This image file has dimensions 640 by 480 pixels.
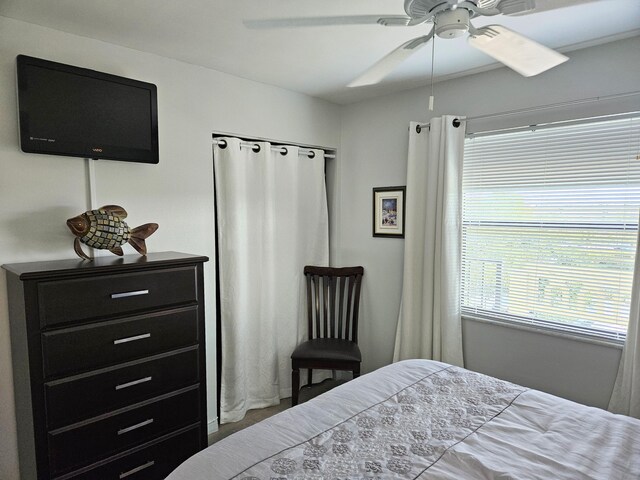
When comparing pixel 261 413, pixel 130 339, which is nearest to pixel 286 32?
pixel 130 339

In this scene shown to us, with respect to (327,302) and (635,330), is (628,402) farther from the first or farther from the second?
(327,302)

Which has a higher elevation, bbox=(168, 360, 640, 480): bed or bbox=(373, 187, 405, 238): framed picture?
bbox=(373, 187, 405, 238): framed picture

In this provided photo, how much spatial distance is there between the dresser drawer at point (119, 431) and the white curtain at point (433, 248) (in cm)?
171

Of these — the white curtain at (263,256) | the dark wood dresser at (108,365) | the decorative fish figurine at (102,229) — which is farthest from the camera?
the white curtain at (263,256)

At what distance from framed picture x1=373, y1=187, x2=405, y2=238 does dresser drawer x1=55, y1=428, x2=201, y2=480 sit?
2.09 metres

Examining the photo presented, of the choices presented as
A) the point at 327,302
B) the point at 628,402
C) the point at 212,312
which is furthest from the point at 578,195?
the point at 212,312

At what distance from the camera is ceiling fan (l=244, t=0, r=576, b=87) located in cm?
135

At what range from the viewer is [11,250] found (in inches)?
80.1

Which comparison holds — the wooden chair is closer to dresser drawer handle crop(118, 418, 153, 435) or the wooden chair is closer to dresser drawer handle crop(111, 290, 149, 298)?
dresser drawer handle crop(118, 418, 153, 435)

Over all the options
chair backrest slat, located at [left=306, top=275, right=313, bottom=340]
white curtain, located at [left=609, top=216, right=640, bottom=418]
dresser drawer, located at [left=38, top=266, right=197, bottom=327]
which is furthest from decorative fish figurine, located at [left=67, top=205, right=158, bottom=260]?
white curtain, located at [left=609, top=216, right=640, bottom=418]

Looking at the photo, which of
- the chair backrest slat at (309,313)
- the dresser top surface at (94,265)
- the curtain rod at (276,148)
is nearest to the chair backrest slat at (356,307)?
the chair backrest slat at (309,313)

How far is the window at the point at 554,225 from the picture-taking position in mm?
2273

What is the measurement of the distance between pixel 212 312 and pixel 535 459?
7.09ft

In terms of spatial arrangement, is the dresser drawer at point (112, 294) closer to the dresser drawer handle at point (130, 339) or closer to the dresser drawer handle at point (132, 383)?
the dresser drawer handle at point (130, 339)
